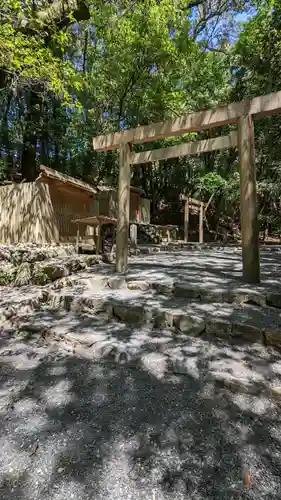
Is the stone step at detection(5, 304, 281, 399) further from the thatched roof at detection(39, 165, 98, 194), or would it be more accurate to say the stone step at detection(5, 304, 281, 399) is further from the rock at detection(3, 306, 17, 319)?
the thatched roof at detection(39, 165, 98, 194)

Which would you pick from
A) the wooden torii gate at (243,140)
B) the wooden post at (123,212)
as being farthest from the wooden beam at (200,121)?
the wooden post at (123,212)

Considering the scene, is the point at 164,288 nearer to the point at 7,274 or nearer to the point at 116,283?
the point at 116,283

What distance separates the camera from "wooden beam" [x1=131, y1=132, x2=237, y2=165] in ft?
14.3

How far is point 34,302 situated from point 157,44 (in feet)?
35.7

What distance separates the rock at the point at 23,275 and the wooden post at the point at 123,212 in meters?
1.87

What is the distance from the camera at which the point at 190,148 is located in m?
4.79

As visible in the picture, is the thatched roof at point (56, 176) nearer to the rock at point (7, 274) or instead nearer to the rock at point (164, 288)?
the rock at point (7, 274)

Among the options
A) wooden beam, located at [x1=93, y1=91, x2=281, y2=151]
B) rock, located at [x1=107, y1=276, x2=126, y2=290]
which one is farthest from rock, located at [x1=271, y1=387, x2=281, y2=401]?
wooden beam, located at [x1=93, y1=91, x2=281, y2=151]

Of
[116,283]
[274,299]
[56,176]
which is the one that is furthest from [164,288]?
[56,176]

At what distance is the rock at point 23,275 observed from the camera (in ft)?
18.0

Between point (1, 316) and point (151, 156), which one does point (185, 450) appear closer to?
point (1, 316)

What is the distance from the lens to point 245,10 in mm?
12344

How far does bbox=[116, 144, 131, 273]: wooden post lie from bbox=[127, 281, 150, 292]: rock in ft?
2.96

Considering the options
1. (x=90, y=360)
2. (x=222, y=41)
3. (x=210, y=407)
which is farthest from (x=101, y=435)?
(x=222, y=41)
